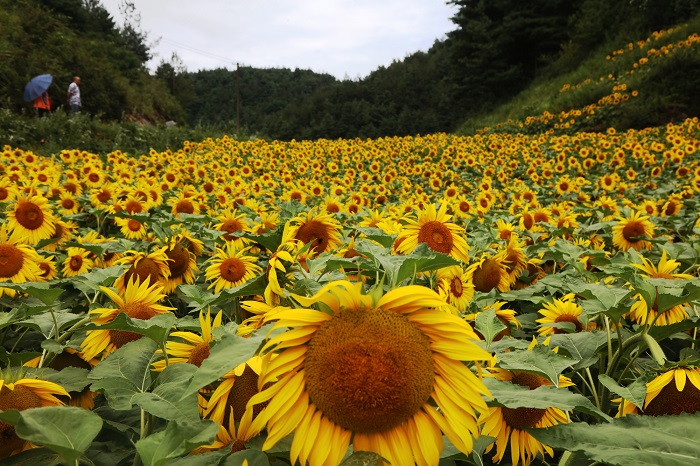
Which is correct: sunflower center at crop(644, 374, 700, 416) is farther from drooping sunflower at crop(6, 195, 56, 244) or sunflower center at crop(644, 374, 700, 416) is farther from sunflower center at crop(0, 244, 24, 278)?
drooping sunflower at crop(6, 195, 56, 244)

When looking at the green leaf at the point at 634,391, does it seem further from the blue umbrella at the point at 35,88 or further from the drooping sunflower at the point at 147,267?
the blue umbrella at the point at 35,88

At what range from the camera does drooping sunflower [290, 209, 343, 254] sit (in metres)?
1.93

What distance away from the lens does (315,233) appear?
195cm

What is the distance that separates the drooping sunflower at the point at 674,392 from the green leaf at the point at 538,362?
0.15 meters

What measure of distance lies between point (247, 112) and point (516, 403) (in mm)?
53848

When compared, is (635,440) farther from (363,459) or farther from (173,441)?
(173,441)

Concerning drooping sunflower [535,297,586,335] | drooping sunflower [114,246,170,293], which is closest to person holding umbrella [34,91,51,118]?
drooping sunflower [114,246,170,293]

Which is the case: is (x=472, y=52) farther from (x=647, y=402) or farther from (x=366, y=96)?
(x=647, y=402)

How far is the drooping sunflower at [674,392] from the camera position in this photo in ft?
2.92

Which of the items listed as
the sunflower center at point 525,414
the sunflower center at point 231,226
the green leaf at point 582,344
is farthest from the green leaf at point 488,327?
the sunflower center at point 231,226

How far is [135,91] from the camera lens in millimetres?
25328

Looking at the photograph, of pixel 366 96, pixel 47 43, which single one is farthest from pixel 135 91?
pixel 366 96

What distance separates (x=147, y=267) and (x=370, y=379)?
1.34 metres

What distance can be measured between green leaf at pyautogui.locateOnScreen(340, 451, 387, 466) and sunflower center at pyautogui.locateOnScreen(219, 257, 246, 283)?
1.25 metres
